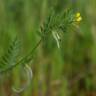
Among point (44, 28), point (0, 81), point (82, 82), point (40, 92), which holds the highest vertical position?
point (44, 28)

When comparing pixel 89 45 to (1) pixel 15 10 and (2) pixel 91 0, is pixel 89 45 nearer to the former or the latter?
(2) pixel 91 0

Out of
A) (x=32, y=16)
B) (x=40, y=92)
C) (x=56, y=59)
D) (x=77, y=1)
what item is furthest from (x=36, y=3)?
(x=40, y=92)

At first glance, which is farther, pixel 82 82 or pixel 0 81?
pixel 82 82

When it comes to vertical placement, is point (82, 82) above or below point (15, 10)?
below

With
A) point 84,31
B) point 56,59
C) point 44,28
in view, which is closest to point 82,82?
point 56,59

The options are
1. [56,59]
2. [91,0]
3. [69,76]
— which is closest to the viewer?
[56,59]

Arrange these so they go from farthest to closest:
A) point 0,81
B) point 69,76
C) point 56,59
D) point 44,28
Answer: point 69,76
point 56,59
point 0,81
point 44,28

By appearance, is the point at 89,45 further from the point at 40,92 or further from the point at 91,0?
the point at 40,92
